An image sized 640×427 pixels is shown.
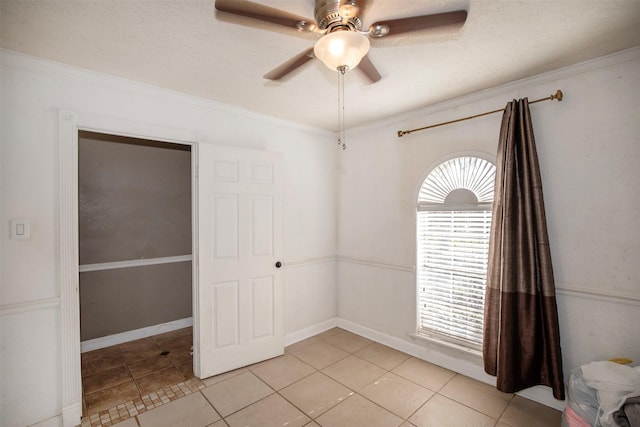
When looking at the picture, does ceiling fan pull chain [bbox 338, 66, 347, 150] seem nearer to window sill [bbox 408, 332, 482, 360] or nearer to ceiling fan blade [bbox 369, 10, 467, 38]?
ceiling fan blade [bbox 369, 10, 467, 38]

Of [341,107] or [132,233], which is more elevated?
[341,107]

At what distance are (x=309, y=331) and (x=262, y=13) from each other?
3.30 metres

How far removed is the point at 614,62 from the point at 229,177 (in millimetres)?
3069

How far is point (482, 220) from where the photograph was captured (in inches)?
103

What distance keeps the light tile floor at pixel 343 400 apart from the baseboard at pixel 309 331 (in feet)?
1.26

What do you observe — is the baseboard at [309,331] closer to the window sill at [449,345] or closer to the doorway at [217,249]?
the doorway at [217,249]

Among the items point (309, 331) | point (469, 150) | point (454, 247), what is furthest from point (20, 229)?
point (469, 150)

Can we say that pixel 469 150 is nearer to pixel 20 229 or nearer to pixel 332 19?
pixel 332 19

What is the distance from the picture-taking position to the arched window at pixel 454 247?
2.64m

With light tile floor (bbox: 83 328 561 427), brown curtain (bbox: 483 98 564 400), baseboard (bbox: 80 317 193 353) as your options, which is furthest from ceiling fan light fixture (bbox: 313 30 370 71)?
baseboard (bbox: 80 317 193 353)

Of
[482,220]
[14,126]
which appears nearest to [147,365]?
[14,126]

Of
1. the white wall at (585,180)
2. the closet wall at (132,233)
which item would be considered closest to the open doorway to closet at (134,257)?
the closet wall at (132,233)

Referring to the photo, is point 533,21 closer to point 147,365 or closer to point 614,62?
point 614,62

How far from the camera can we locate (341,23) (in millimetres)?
1354
